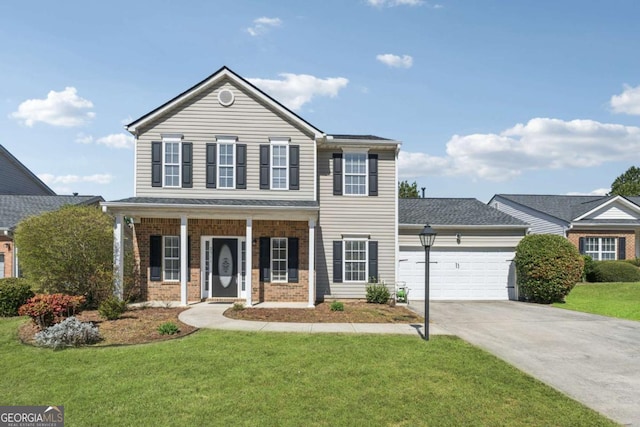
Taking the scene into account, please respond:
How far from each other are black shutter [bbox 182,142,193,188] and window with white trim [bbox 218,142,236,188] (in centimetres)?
111

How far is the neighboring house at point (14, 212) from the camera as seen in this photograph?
17266 millimetres

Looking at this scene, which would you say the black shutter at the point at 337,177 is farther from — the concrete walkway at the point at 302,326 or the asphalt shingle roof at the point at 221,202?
the concrete walkway at the point at 302,326

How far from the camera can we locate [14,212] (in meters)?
18.8

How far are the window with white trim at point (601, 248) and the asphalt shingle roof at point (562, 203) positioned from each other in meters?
1.85

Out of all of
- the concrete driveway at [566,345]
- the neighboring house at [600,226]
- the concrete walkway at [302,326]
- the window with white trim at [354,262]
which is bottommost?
the concrete driveway at [566,345]

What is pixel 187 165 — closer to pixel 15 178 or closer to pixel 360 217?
pixel 360 217

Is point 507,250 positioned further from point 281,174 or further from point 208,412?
point 208,412

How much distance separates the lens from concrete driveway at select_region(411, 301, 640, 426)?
662 cm

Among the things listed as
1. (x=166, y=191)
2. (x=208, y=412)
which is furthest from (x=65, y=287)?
(x=208, y=412)

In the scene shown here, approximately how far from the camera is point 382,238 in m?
16.2

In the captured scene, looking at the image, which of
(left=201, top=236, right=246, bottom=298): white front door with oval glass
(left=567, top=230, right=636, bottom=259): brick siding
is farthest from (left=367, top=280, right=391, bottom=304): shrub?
(left=567, top=230, right=636, bottom=259): brick siding

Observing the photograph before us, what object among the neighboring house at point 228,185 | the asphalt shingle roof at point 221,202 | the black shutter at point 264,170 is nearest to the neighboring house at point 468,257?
the neighboring house at point 228,185

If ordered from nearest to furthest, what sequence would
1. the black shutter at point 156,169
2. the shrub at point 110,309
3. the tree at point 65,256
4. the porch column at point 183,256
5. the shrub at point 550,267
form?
the shrub at point 110,309 < the tree at point 65,256 < the porch column at point 183,256 < the black shutter at point 156,169 < the shrub at point 550,267

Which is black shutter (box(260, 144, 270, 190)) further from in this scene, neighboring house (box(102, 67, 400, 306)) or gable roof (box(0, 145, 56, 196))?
gable roof (box(0, 145, 56, 196))
